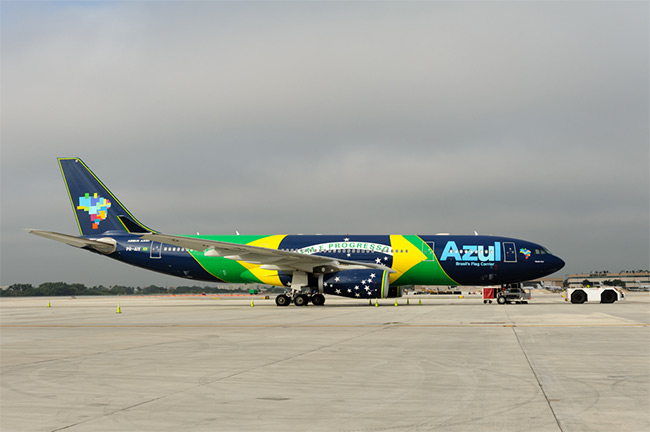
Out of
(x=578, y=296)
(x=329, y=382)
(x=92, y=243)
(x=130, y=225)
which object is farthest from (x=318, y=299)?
(x=329, y=382)

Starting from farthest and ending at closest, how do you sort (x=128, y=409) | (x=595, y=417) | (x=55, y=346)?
(x=55, y=346) < (x=128, y=409) < (x=595, y=417)

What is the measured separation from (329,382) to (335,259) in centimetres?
2398

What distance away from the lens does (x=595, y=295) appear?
36.0 m

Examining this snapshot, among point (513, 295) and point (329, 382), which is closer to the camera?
point (329, 382)

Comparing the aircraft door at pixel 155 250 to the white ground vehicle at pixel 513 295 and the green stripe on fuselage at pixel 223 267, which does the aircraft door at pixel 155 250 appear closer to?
the green stripe on fuselage at pixel 223 267

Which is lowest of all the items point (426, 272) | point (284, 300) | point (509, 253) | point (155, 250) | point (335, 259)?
point (284, 300)

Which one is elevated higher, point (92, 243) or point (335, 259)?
point (92, 243)

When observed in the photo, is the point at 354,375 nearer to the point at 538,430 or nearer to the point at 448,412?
the point at 448,412

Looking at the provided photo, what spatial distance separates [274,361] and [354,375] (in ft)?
6.57

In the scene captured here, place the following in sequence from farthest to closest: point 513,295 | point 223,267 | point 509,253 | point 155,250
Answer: point 513,295, point 155,250, point 223,267, point 509,253

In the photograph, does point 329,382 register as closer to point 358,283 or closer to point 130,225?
Answer: point 358,283

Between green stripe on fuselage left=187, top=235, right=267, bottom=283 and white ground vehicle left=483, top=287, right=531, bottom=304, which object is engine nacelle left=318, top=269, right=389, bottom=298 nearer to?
green stripe on fuselage left=187, top=235, right=267, bottom=283

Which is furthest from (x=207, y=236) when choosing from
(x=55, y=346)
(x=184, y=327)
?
(x=55, y=346)

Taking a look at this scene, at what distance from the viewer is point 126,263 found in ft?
121
